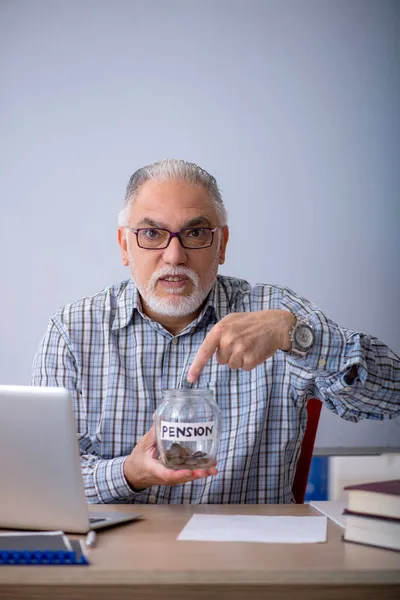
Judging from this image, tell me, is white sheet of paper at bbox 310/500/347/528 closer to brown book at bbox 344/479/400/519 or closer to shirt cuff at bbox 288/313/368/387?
brown book at bbox 344/479/400/519

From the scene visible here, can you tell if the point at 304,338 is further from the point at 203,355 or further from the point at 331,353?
the point at 203,355

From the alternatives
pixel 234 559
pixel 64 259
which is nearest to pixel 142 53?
pixel 64 259

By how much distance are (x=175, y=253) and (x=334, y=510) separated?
756 mm

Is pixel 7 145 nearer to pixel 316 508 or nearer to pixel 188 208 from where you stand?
pixel 188 208

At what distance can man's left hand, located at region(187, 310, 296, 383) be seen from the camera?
52.9 inches

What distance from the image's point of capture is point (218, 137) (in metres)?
2.84

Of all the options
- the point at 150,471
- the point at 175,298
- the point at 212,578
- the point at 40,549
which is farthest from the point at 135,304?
the point at 212,578

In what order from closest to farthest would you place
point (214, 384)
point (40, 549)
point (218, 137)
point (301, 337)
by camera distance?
1. point (40, 549)
2. point (301, 337)
3. point (214, 384)
4. point (218, 137)

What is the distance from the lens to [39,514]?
1.11m

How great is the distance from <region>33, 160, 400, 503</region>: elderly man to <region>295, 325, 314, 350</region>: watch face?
0.02 meters

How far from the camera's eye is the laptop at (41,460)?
3.50ft

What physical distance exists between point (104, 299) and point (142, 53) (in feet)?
4.62

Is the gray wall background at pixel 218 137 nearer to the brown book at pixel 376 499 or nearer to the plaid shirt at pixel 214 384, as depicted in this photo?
the plaid shirt at pixel 214 384

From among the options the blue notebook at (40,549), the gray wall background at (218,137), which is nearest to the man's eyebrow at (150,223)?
the blue notebook at (40,549)
